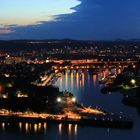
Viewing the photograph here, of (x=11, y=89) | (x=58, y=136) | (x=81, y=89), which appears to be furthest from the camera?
(x=81, y=89)

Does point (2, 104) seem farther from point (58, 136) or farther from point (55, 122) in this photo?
point (58, 136)

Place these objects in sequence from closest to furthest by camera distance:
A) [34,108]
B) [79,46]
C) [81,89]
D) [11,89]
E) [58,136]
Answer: [58,136], [34,108], [11,89], [81,89], [79,46]

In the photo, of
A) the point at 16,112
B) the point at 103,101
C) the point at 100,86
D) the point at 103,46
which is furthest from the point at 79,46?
the point at 16,112

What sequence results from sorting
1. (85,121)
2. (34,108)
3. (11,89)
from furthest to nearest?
(11,89), (34,108), (85,121)

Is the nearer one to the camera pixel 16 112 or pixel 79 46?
pixel 16 112

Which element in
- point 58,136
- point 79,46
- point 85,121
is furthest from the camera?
point 79,46

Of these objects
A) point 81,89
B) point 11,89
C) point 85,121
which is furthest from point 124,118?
point 81,89

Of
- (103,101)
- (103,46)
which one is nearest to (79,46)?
(103,46)

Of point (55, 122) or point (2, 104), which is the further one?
point (2, 104)

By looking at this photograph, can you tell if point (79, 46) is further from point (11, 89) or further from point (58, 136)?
point (58, 136)
